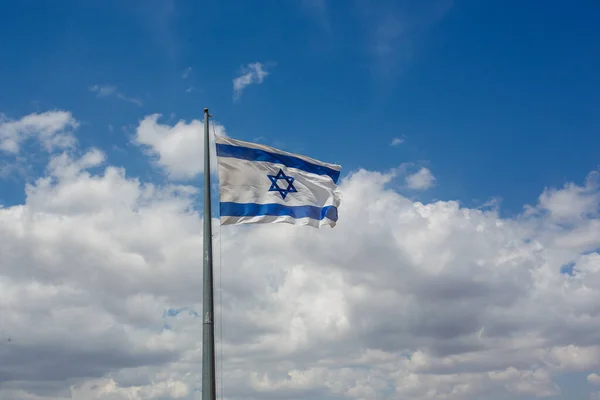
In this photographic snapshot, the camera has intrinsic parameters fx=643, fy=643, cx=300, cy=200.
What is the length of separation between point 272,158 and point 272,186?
1.46 m

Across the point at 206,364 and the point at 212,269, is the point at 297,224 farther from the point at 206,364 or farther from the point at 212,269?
the point at 206,364

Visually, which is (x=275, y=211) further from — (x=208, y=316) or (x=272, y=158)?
(x=208, y=316)

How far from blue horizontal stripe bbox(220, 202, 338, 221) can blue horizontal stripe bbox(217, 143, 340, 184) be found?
1.98 meters

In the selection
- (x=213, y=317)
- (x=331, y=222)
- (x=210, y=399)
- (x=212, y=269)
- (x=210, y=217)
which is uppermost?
(x=331, y=222)

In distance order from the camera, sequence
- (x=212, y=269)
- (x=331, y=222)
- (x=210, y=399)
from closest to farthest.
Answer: (x=210, y=399), (x=212, y=269), (x=331, y=222)

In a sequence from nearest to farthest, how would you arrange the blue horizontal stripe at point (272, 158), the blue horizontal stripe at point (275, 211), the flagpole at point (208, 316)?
the flagpole at point (208, 316) < the blue horizontal stripe at point (275, 211) < the blue horizontal stripe at point (272, 158)

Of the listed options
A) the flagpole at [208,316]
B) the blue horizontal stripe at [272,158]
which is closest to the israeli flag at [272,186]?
the blue horizontal stripe at [272,158]

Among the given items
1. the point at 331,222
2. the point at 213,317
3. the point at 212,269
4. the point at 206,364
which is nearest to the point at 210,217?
the point at 212,269

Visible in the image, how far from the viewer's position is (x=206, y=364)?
77.7 feet

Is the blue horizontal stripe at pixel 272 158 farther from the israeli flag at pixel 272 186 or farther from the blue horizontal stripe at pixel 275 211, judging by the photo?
the blue horizontal stripe at pixel 275 211

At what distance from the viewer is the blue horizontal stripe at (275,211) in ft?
92.7

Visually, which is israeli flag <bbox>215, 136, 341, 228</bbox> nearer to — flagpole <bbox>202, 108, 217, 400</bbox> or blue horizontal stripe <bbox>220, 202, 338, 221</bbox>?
blue horizontal stripe <bbox>220, 202, 338, 221</bbox>

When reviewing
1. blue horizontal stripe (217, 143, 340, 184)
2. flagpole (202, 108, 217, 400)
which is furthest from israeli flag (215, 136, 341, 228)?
flagpole (202, 108, 217, 400)

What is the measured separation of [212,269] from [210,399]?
15.9 ft
